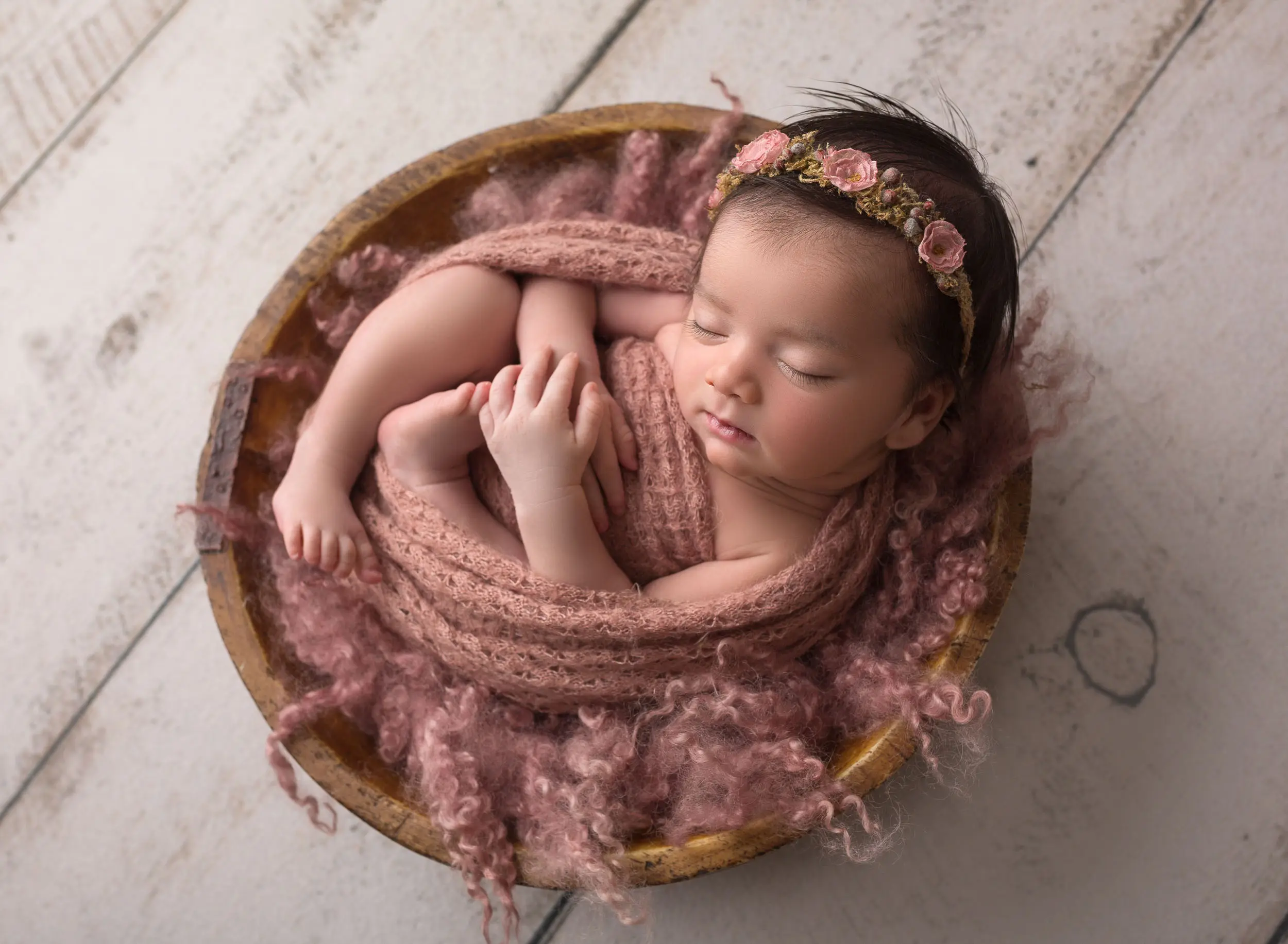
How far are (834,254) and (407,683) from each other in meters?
0.55

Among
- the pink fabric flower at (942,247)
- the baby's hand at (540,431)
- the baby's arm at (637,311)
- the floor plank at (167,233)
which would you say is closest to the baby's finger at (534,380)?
the baby's hand at (540,431)

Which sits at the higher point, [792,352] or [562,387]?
[792,352]

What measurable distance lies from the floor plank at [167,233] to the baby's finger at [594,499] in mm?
539

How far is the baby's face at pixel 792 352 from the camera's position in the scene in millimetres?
793

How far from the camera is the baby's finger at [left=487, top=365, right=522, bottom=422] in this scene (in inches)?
36.5

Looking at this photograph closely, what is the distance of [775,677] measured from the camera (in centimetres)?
94

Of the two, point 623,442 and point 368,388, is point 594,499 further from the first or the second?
point 368,388

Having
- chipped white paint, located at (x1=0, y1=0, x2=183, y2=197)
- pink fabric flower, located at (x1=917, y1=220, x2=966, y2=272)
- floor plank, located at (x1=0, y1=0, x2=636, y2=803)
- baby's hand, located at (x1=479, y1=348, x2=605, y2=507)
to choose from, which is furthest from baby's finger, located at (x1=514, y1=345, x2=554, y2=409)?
chipped white paint, located at (x1=0, y1=0, x2=183, y2=197)

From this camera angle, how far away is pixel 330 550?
3.13 ft

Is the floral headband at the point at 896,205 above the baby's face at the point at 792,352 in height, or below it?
above

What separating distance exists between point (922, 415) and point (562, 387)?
320 millimetres

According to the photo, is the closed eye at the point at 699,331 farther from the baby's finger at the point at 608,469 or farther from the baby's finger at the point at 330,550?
the baby's finger at the point at 330,550

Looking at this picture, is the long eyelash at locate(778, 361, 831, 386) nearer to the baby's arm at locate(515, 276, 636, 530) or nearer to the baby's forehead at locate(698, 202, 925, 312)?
the baby's forehead at locate(698, 202, 925, 312)

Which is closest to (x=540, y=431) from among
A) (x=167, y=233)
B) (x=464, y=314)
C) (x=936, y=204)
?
(x=464, y=314)
